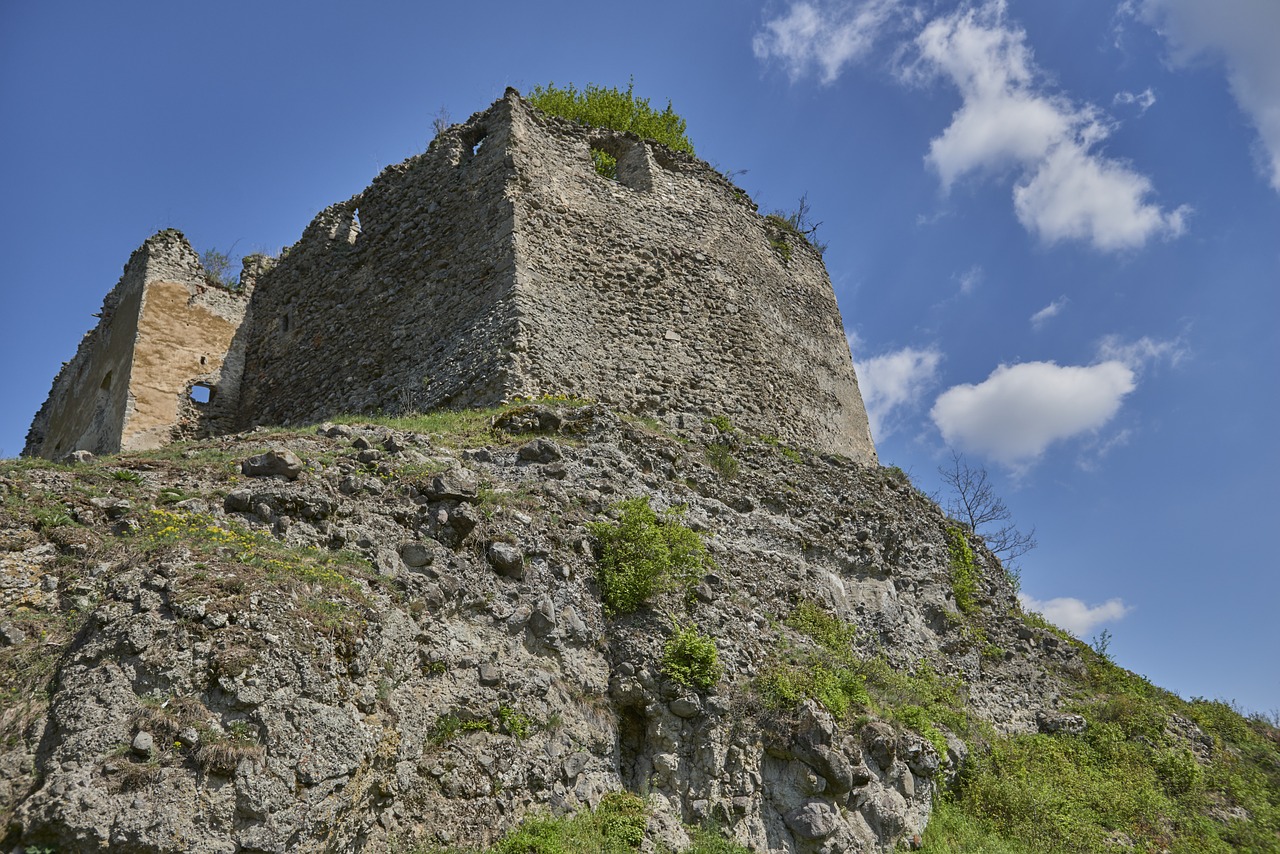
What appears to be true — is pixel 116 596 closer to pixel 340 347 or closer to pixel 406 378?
pixel 406 378

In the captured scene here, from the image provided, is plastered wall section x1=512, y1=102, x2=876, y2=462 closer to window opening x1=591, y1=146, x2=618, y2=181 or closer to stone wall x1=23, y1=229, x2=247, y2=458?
window opening x1=591, y1=146, x2=618, y2=181

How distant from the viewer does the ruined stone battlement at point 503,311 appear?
46.2 feet

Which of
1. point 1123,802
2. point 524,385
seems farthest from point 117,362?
point 1123,802

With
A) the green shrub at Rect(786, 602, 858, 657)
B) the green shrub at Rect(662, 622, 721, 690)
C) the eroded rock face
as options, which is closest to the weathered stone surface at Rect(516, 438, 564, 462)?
the eroded rock face

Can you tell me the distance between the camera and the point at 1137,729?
42.6 ft

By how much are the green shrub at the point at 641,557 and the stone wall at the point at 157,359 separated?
395 inches

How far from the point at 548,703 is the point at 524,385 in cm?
588

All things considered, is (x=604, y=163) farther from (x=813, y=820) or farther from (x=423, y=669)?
(x=813, y=820)

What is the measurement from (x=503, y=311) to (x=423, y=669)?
288 inches

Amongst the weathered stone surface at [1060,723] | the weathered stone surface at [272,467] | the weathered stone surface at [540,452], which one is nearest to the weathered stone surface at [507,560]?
the weathered stone surface at [272,467]

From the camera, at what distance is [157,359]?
16.3 meters

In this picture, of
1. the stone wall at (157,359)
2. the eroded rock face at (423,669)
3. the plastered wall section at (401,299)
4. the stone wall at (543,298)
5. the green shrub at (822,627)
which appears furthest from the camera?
the stone wall at (157,359)

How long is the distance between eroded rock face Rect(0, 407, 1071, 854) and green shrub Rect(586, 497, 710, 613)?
0.60 ft

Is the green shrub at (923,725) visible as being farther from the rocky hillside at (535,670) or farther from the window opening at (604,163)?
the window opening at (604,163)
